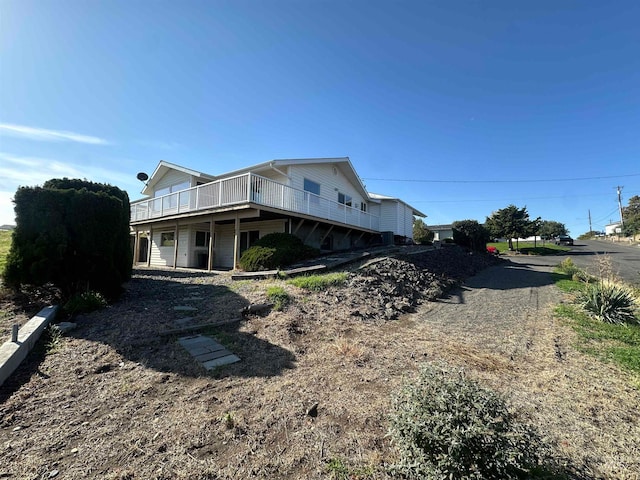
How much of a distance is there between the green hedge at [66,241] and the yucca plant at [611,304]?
11.1 metres

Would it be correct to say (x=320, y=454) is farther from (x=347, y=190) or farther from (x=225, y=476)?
(x=347, y=190)

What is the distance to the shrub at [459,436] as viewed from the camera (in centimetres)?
183

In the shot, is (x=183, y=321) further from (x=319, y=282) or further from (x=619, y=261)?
(x=619, y=261)

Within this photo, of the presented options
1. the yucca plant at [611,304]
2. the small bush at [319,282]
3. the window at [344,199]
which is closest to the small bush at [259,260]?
the small bush at [319,282]

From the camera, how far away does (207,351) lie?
4.39 metres

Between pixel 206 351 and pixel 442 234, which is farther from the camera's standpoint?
pixel 442 234

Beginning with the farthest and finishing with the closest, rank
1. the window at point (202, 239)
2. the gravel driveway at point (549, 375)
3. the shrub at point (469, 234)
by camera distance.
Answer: the shrub at point (469, 234), the window at point (202, 239), the gravel driveway at point (549, 375)

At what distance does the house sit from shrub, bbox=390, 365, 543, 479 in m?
10.1

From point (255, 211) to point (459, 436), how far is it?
11.2m

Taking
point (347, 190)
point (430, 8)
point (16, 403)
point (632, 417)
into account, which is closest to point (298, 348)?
point (16, 403)

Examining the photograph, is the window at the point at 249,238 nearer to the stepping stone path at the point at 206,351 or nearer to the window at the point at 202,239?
the window at the point at 202,239

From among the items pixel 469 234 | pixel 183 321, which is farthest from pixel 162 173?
pixel 469 234

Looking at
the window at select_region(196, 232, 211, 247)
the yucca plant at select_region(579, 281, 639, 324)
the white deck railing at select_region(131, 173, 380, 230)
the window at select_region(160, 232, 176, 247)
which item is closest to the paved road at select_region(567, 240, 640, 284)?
the yucca plant at select_region(579, 281, 639, 324)

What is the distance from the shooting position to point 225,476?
2.11 m
